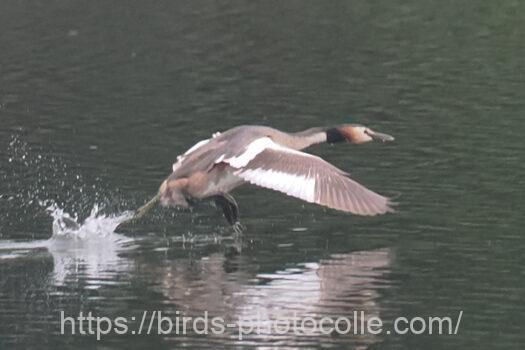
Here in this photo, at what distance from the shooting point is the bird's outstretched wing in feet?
46.2

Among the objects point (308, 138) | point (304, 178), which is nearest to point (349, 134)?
point (308, 138)

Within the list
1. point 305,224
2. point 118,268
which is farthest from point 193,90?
point 118,268

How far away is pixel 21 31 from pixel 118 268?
17257mm

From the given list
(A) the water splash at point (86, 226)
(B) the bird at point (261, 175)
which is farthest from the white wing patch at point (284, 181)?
(A) the water splash at point (86, 226)

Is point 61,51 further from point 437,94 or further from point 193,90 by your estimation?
point 437,94

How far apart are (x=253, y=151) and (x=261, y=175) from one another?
34cm

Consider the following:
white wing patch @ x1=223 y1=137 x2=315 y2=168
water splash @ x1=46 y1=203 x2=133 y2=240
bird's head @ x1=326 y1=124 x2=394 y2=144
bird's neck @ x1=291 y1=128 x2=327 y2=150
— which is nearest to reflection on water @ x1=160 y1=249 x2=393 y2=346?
white wing patch @ x1=223 y1=137 x2=315 y2=168

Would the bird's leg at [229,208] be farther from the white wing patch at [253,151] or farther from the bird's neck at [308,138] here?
the bird's neck at [308,138]

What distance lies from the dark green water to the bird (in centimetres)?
53

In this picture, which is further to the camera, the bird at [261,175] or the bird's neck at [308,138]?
the bird's neck at [308,138]

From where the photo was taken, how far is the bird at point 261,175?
14164mm

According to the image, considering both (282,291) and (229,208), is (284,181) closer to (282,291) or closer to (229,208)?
(229,208)

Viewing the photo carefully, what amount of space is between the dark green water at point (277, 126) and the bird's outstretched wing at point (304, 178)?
0.59m

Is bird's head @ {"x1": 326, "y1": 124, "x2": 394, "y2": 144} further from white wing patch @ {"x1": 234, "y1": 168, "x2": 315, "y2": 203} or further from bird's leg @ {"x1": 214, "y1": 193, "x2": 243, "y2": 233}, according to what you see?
white wing patch @ {"x1": 234, "y1": 168, "x2": 315, "y2": 203}
